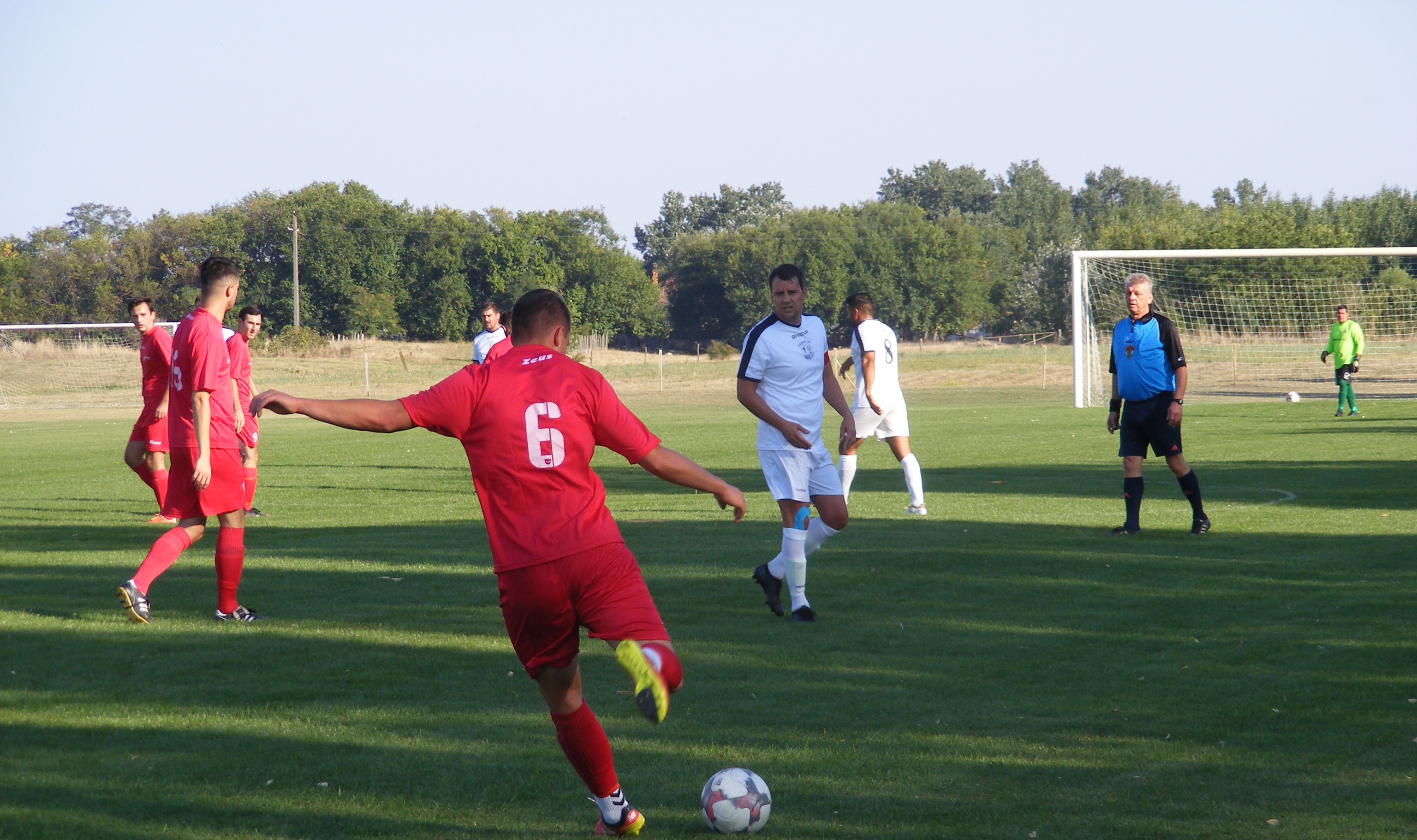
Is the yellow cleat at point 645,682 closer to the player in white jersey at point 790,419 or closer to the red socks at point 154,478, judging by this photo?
the player in white jersey at point 790,419

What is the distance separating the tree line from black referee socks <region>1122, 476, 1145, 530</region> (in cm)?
5494

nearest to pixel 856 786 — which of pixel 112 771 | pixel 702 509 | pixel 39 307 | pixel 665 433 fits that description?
pixel 112 771

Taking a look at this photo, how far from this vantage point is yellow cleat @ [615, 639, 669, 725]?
3373 mm

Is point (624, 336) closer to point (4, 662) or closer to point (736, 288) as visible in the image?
point (736, 288)

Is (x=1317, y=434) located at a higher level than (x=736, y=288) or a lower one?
lower

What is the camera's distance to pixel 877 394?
447 inches

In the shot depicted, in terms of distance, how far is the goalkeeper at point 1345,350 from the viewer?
74.9ft

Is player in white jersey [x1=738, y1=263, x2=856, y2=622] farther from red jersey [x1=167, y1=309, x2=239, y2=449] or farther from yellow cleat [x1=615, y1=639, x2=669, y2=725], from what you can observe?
yellow cleat [x1=615, y1=639, x2=669, y2=725]

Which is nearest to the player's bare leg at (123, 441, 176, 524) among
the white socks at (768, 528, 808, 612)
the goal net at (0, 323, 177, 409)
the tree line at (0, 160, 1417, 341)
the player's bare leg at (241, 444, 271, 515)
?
the player's bare leg at (241, 444, 271, 515)

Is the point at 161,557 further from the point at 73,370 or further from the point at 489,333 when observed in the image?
the point at 73,370

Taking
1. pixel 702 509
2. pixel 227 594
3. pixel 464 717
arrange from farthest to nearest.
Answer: pixel 702 509
pixel 227 594
pixel 464 717

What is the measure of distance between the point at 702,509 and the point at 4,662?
7213 mm

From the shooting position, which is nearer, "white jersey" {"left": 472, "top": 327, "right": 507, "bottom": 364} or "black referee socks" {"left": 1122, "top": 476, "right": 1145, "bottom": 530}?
"black referee socks" {"left": 1122, "top": 476, "right": 1145, "bottom": 530}

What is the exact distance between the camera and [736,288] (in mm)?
85750
